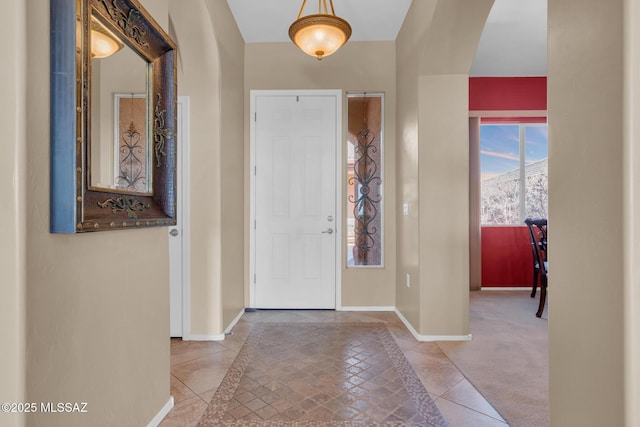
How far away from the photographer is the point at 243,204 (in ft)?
12.6

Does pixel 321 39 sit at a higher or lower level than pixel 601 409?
higher

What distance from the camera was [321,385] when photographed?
2168mm

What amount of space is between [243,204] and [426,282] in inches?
80.7

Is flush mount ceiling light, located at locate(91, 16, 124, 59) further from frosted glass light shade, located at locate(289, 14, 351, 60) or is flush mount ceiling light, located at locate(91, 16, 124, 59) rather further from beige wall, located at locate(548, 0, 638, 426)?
beige wall, located at locate(548, 0, 638, 426)

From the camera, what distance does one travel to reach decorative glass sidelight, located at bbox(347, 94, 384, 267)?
3.88m

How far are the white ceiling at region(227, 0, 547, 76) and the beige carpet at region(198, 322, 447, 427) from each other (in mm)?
2966

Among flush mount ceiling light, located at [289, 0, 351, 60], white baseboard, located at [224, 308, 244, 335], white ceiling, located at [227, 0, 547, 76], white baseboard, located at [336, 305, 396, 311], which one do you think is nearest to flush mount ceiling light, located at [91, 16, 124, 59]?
flush mount ceiling light, located at [289, 0, 351, 60]

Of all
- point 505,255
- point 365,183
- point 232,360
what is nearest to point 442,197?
point 365,183

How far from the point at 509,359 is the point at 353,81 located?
3002 mm

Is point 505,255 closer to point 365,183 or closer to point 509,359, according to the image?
point 365,183

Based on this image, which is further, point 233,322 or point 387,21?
point 387,21

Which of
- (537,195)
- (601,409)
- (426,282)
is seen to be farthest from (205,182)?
(537,195)

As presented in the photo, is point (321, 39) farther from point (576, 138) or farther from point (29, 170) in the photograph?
point (29, 170)

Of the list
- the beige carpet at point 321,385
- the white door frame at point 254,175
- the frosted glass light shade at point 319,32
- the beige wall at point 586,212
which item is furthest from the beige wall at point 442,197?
the beige wall at point 586,212
